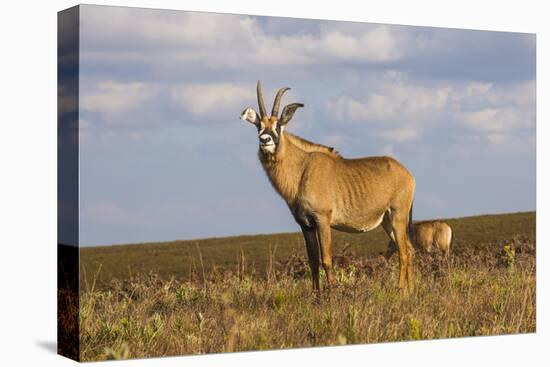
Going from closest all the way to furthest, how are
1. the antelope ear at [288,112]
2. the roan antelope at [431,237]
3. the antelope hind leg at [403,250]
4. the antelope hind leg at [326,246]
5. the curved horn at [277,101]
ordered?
1. the curved horn at [277,101]
2. the antelope ear at [288,112]
3. the antelope hind leg at [326,246]
4. the antelope hind leg at [403,250]
5. the roan antelope at [431,237]

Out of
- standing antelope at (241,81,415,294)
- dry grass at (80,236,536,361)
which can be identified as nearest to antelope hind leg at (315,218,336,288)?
standing antelope at (241,81,415,294)

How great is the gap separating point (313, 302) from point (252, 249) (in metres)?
4.27

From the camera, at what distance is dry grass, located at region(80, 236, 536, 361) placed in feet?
46.4

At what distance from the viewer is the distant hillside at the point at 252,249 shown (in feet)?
57.0

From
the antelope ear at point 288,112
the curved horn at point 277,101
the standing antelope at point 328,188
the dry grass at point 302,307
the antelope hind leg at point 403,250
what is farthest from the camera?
the antelope hind leg at point 403,250

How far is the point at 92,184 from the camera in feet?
45.2

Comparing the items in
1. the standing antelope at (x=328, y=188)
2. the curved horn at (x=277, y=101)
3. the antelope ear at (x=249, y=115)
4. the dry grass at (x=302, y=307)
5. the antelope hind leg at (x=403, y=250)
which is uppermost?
the curved horn at (x=277, y=101)

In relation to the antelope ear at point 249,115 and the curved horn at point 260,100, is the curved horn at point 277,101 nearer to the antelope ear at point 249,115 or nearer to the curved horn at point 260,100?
Answer: the curved horn at point 260,100

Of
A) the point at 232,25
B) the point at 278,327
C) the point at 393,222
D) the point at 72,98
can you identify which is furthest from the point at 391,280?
the point at 72,98

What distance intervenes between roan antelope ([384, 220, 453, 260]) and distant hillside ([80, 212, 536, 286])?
166 millimetres

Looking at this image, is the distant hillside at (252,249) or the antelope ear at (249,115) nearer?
the antelope ear at (249,115)

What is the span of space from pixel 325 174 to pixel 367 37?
6.66 ft

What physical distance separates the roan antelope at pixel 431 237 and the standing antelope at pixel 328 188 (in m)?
0.25

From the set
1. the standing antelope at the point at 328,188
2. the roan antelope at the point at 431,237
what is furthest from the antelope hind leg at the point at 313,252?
the roan antelope at the point at 431,237
